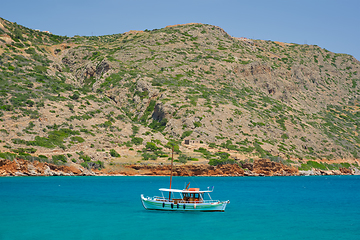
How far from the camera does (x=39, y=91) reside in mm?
105500

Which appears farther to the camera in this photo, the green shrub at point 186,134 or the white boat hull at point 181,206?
the green shrub at point 186,134

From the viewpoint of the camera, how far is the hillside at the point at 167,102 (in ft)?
298

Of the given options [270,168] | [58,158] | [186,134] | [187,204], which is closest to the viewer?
[187,204]

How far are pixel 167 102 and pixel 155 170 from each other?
124 ft

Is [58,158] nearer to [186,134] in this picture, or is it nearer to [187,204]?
[186,134]

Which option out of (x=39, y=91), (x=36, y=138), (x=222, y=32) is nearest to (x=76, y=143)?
(x=36, y=138)

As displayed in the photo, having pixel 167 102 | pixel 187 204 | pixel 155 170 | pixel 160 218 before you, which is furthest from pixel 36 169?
pixel 167 102

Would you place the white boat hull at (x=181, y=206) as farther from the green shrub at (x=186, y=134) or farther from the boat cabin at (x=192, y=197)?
the green shrub at (x=186, y=134)

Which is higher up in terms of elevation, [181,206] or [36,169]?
[36,169]

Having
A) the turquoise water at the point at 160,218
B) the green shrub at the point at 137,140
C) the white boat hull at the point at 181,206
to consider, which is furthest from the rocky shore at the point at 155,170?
the white boat hull at the point at 181,206

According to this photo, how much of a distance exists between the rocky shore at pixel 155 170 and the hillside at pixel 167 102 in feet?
5.84

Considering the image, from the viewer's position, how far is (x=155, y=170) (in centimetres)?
8469

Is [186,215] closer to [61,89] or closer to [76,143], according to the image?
[76,143]

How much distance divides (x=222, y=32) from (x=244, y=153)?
106m
